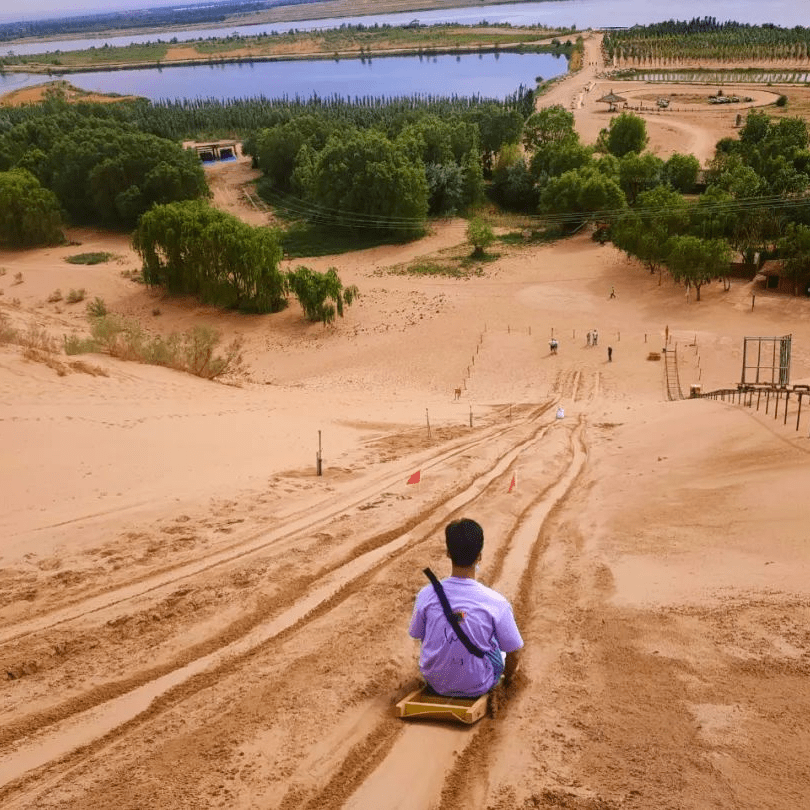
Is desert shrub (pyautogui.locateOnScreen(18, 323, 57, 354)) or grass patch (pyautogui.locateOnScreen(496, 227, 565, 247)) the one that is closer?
desert shrub (pyautogui.locateOnScreen(18, 323, 57, 354))

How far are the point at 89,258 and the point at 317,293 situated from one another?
1863 cm

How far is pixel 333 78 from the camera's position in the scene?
4651 inches

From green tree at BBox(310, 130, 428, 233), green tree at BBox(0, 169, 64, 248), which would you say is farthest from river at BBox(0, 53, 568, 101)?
green tree at BBox(0, 169, 64, 248)

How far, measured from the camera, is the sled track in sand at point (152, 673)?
479 cm

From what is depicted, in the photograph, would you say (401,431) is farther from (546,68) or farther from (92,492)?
(546,68)

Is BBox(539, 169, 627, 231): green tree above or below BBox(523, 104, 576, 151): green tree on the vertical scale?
below

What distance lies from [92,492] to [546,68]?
378 feet

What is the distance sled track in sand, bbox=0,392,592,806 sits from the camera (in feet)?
15.7

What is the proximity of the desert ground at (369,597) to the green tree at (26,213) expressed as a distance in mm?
31067

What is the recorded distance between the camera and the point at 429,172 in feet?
151

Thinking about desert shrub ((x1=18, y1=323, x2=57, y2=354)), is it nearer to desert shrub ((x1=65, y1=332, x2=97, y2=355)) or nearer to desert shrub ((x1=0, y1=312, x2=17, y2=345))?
desert shrub ((x1=0, y1=312, x2=17, y2=345))

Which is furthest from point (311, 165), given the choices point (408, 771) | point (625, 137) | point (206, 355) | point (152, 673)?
point (408, 771)

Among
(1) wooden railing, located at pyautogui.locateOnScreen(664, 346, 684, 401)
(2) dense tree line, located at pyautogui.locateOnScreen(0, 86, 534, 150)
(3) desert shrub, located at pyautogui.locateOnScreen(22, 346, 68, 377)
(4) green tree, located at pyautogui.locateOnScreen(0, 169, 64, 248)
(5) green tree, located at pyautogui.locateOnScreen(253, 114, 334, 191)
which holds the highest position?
(2) dense tree line, located at pyautogui.locateOnScreen(0, 86, 534, 150)

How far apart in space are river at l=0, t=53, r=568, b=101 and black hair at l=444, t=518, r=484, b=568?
92.3 meters
